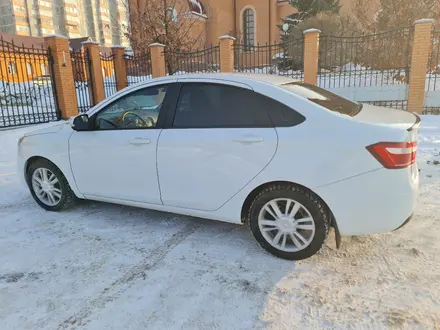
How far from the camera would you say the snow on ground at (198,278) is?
90.4 inches

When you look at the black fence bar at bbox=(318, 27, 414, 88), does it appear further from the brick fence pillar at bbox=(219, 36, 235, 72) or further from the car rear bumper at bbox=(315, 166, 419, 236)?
the car rear bumper at bbox=(315, 166, 419, 236)

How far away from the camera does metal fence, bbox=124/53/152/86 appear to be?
1553 cm

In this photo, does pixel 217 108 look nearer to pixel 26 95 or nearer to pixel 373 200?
pixel 373 200

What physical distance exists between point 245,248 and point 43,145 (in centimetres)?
266

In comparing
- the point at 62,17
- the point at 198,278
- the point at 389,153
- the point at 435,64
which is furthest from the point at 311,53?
the point at 62,17

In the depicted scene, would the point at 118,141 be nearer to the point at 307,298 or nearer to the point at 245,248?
the point at 245,248

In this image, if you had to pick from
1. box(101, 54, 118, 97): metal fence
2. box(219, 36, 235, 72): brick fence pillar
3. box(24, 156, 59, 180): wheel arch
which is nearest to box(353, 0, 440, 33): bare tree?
box(219, 36, 235, 72): brick fence pillar

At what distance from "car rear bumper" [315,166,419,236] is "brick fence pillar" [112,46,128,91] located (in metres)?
14.5

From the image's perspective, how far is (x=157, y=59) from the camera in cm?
1411

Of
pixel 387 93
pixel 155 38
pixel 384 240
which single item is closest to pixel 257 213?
pixel 384 240

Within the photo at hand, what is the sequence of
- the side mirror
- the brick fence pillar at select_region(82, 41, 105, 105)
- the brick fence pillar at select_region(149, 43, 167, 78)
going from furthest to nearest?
the brick fence pillar at select_region(149, 43, 167, 78) < the brick fence pillar at select_region(82, 41, 105, 105) < the side mirror

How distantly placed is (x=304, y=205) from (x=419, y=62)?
10121 millimetres

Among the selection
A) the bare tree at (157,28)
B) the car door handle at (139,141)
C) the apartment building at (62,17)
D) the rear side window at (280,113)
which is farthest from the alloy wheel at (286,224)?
the apartment building at (62,17)

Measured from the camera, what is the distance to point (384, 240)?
3.26 metres
